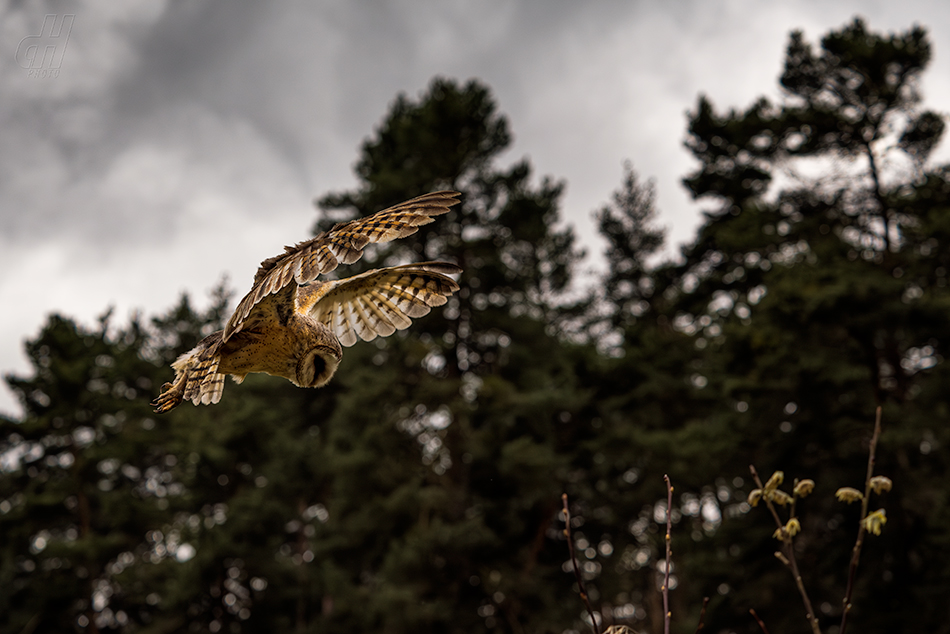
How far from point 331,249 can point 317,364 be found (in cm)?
49

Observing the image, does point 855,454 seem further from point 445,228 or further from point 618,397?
point 445,228

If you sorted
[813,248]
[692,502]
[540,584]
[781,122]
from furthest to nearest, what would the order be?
1. [692,502]
2. [540,584]
3. [781,122]
4. [813,248]

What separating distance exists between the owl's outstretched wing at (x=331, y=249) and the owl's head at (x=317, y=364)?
301 mm

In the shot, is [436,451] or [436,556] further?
[436,451]

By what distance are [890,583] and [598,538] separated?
7088 millimetres

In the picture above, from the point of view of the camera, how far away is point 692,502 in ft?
65.8

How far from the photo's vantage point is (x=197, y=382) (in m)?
2.69

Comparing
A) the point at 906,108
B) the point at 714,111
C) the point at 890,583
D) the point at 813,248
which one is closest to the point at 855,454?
the point at 890,583

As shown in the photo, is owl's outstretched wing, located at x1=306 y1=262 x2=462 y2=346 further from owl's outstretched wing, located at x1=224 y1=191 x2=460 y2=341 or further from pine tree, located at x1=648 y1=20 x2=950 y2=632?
pine tree, located at x1=648 y1=20 x2=950 y2=632

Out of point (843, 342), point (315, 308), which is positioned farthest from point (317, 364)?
point (843, 342)

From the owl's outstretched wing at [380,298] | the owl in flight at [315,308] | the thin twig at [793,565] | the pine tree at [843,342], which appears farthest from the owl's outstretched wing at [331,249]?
the pine tree at [843,342]

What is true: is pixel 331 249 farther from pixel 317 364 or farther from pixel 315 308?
pixel 315 308

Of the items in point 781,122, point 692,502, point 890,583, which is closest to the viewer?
point 890,583

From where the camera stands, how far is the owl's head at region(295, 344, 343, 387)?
2.63 metres
